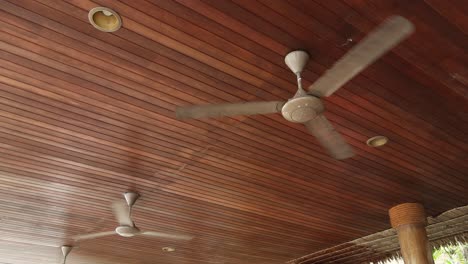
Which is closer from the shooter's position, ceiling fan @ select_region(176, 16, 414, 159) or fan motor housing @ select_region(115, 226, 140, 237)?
ceiling fan @ select_region(176, 16, 414, 159)

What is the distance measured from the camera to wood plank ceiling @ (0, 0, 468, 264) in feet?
8.82

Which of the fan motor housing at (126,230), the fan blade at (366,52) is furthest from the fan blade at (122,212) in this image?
the fan blade at (366,52)

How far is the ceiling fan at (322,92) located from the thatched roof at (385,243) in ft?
10.9

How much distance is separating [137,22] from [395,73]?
5.88ft

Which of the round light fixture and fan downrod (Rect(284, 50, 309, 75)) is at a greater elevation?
the round light fixture

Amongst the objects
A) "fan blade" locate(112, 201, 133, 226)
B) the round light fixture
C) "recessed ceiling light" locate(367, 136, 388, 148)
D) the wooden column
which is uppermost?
the round light fixture

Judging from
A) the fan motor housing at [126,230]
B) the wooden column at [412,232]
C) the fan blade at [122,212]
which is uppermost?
the fan blade at [122,212]

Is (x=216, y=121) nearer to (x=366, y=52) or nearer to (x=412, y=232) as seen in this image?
(x=366, y=52)

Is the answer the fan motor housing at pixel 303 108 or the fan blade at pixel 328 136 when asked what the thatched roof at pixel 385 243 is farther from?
the fan motor housing at pixel 303 108

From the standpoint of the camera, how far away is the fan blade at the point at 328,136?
9.56ft

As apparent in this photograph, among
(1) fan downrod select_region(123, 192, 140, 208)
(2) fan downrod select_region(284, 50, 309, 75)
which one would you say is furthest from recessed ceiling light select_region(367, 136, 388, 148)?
(1) fan downrod select_region(123, 192, 140, 208)

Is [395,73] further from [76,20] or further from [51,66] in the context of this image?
[51,66]

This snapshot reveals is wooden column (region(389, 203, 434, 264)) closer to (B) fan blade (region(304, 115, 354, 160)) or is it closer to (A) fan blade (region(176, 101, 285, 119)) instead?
(B) fan blade (region(304, 115, 354, 160))

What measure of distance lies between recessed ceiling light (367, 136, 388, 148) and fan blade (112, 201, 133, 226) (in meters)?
2.74
